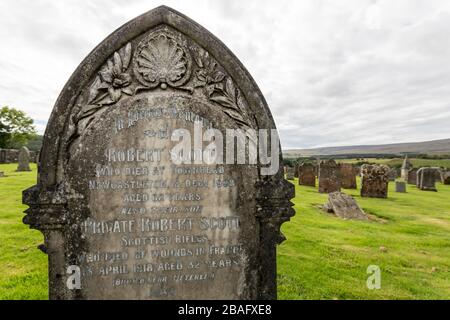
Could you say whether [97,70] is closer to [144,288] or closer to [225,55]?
[225,55]

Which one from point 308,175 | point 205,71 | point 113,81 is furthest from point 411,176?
point 113,81

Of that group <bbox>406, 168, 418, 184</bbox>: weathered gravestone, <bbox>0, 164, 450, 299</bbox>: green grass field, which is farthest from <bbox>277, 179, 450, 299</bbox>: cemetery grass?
<bbox>406, 168, 418, 184</bbox>: weathered gravestone

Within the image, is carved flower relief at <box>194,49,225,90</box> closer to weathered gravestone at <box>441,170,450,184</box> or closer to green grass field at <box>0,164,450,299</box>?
green grass field at <box>0,164,450,299</box>

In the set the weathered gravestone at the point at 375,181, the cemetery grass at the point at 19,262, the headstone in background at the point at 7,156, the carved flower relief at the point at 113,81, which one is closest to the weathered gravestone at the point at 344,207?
the weathered gravestone at the point at 375,181

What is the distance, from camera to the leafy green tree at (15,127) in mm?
49688

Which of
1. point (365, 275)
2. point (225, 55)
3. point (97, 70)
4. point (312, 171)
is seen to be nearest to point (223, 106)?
point (225, 55)

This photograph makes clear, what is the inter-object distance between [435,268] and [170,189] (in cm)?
595

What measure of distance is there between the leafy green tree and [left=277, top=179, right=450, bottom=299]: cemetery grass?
2151 inches

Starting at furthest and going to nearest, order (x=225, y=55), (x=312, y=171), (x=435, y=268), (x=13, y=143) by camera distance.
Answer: (x=13, y=143)
(x=312, y=171)
(x=435, y=268)
(x=225, y=55)

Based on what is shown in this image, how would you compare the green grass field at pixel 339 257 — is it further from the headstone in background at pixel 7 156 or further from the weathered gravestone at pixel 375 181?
the headstone in background at pixel 7 156

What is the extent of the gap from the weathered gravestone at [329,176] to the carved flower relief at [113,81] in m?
14.0

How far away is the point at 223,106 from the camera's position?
360 cm

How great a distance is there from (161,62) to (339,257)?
5.60 m

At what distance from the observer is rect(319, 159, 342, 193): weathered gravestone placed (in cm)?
1603
